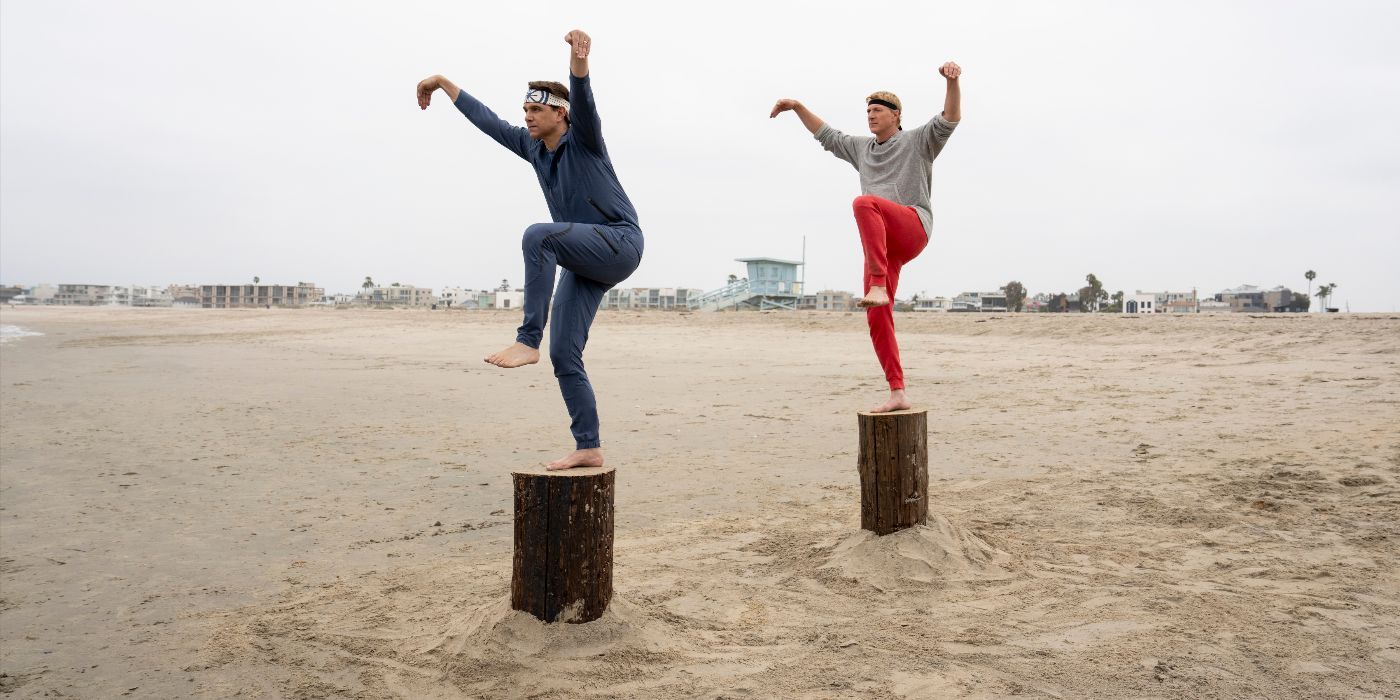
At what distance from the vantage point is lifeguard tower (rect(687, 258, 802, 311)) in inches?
1801

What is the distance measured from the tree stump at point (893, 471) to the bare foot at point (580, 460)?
175 centimetres

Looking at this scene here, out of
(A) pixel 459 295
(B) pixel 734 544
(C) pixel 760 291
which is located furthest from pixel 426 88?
(A) pixel 459 295

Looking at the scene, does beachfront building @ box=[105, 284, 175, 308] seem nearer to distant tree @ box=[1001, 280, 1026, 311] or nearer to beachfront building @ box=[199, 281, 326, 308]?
beachfront building @ box=[199, 281, 326, 308]

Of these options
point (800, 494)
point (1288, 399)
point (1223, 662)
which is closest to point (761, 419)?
point (800, 494)

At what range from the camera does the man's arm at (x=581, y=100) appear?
3.71m

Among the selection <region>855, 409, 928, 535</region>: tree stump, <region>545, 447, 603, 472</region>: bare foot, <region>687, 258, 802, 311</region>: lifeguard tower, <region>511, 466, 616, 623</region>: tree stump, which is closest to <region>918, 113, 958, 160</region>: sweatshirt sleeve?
<region>855, 409, 928, 535</region>: tree stump

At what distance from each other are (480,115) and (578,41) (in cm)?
101

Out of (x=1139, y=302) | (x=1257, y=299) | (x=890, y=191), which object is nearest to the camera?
(x=890, y=191)

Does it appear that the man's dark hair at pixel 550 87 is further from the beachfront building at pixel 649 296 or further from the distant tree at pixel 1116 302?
the beachfront building at pixel 649 296

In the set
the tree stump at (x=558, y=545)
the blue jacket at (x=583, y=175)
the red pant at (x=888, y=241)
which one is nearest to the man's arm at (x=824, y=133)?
the red pant at (x=888, y=241)

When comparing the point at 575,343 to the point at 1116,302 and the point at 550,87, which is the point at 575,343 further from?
the point at 1116,302

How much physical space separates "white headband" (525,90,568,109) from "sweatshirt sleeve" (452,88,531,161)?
321 millimetres

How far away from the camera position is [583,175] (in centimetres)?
402

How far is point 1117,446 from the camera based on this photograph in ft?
26.1
